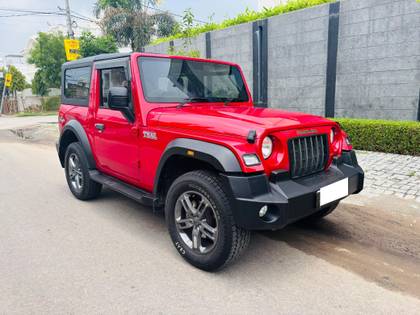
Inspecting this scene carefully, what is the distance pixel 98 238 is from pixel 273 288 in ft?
6.31

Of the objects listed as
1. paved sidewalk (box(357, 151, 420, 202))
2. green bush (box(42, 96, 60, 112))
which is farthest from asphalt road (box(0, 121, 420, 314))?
green bush (box(42, 96, 60, 112))

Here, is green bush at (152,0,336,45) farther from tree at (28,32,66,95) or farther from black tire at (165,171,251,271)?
tree at (28,32,66,95)

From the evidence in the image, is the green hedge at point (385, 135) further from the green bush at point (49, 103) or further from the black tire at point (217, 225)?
the green bush at point (49, 103)

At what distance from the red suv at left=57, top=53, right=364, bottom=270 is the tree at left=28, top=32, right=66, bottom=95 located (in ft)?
88.1

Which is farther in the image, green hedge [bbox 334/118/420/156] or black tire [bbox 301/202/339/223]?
green hedge [bbox 334/118/420/156]

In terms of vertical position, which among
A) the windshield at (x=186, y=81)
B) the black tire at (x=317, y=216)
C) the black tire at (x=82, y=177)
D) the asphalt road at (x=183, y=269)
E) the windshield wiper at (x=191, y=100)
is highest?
the windshield at (x=186, y=81)

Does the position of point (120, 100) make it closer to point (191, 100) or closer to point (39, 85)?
point (191, 100)

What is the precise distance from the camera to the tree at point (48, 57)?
27625 millimetres

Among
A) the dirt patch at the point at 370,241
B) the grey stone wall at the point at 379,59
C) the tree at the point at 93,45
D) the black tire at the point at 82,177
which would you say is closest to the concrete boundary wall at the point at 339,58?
the grey stone wall at the point at 379,59

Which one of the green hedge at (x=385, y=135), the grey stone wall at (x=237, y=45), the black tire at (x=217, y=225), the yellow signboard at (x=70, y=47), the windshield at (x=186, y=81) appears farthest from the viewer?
the yellow signboard at (x=70, y=47)

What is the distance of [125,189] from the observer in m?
3.77

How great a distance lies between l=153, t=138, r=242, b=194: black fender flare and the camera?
8.31 ft

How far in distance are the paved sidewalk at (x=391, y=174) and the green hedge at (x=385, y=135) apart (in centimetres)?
19

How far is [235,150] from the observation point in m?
2.56
